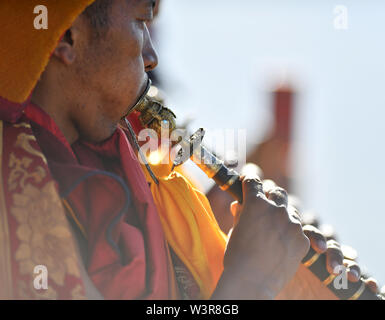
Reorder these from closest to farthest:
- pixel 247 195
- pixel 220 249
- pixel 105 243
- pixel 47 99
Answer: pixel 105 243 < pixel 47 99 < pixel 247 195 < pixel 220 249

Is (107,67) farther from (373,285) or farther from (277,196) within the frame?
(373,285)

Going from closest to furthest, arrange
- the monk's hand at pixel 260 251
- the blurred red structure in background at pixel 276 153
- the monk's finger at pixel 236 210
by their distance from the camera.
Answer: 1. the monk's hand at pixel 260 251
2. the monk's finger at pixel 236 210
3. the blurred red structure in background at pixel 276 153

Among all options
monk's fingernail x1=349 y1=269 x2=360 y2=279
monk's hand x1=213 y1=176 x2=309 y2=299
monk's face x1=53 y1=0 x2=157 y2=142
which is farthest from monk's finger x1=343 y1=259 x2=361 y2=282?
monk's face x1=53 y1=0 x2=157 y2=142

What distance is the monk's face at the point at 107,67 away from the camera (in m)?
1.65

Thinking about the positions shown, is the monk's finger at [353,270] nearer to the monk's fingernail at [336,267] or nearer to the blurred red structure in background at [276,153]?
the monk's fingernail at [336,267]

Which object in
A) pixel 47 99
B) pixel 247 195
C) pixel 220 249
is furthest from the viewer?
pixel 220 249

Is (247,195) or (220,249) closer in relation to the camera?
(247,195)

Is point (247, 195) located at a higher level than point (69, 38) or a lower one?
lower

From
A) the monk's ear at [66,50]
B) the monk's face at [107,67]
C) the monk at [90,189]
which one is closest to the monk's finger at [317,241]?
the monk at [90,189]

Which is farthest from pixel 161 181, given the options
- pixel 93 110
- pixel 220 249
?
pixel 93 110

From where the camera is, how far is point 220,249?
1980 mm
